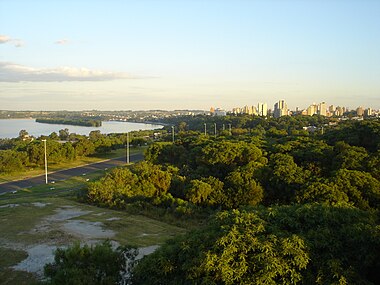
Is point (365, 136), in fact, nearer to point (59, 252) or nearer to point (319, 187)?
point (319, 187)

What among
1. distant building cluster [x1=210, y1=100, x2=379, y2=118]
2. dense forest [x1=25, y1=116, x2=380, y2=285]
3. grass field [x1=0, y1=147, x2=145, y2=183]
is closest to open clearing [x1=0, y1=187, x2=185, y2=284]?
dense forest [x1=25, y1=116, x2=380, y2=285]

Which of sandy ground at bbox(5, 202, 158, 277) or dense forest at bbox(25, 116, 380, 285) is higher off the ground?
dense forest at bbox(25, 116, 380, 285)

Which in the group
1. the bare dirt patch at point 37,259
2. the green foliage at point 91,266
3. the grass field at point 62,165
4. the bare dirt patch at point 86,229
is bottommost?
the grass field at point 62,165

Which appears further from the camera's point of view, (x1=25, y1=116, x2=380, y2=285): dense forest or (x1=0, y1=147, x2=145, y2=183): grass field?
(x1=0, y1=147, x2=145, y2=183): grass field

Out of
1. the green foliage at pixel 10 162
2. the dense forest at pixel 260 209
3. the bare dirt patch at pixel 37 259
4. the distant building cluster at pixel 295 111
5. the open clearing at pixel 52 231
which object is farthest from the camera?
the distant building cluster at pixel 295 111

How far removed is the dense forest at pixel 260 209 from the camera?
696 cm

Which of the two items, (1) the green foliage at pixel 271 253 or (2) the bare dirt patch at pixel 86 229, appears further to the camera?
(2) the bare dirt patch at pixel 86 229

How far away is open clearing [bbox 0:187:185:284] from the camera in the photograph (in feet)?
41.1

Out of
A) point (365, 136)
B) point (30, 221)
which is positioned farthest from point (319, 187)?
point (365, 136)

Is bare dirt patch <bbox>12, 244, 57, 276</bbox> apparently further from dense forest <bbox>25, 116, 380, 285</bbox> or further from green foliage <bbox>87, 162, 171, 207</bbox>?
green foliage <bbox>87, 162, 171, 207</bbox>

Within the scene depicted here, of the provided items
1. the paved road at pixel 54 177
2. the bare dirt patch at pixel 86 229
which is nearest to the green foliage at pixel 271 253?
the bare dirt patch at pixel 86 229

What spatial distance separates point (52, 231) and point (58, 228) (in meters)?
0.49

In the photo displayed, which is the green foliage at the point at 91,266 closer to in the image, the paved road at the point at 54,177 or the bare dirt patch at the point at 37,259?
the bare dirt patch at the point at 37,259

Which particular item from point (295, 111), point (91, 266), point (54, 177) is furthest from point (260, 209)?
point (295, 111)
